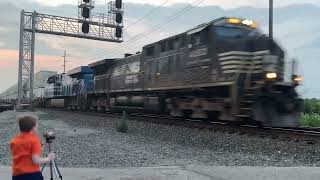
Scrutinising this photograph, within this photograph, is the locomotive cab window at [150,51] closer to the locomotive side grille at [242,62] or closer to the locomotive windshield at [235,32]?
the locomotive windshield at [235,32]

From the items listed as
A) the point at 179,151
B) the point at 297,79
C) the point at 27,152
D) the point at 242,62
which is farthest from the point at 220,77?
the point at 27,152

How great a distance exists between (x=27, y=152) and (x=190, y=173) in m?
3.84

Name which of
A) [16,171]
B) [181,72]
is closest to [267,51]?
[181,72]

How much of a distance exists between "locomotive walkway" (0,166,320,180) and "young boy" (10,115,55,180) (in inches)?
113

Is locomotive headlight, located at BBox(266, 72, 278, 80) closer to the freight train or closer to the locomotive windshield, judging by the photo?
the freight train

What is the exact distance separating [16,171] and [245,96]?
11.8 metres

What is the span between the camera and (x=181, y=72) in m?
20.4

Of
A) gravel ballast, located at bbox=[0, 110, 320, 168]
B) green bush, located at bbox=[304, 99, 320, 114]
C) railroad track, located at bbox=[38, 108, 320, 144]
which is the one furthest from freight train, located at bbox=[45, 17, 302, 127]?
green bush, located at bbox=[304, 99, 320, 114]

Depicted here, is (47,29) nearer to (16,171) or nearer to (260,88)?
(260,88)

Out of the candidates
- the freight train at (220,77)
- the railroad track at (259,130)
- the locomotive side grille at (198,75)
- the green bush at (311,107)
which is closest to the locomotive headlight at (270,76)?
the freight train at (220,77)

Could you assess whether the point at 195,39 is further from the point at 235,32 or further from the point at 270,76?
the point at 270,76

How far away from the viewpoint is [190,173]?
8.37 metres

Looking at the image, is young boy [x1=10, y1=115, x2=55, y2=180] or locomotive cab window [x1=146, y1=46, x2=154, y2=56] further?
locomotive cab window [x1=146, y1=46, x2=154, y2=56]

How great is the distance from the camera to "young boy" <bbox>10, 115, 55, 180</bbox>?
505 cm
